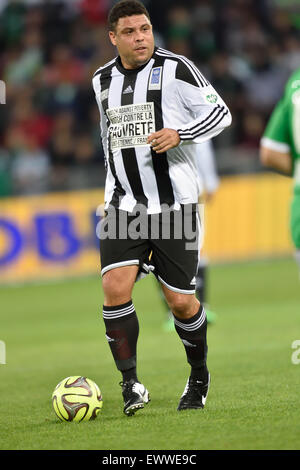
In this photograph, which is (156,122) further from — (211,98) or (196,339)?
(196,339)

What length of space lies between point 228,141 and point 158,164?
1212cm

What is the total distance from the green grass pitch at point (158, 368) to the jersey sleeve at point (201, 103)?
163 centimetres

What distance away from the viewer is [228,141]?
1767 centimetres

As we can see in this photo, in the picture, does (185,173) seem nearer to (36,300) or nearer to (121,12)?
(121,12)

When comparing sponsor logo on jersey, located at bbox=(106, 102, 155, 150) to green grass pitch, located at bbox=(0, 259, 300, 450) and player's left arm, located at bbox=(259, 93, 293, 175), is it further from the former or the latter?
green grass pitch, located at bbox=(0, 259, 300, 450)

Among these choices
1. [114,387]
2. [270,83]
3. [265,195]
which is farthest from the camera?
[270,83]

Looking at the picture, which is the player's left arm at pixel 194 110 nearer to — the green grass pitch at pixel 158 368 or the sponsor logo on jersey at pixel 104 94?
the sponsor logo on jersey at pixel 104 94

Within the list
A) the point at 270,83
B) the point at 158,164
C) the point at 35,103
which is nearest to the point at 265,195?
the point at 270,83

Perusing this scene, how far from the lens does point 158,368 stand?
7.79 meters

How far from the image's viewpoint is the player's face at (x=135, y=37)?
5664 mm

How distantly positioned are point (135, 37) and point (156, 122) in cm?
51

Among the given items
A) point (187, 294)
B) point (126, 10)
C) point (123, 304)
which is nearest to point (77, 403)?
point (123, 304)

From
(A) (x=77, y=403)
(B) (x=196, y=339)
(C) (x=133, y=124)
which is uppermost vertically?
(C) (x=133, y=124)

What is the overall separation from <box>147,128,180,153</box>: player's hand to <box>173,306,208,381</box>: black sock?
1001 mm
